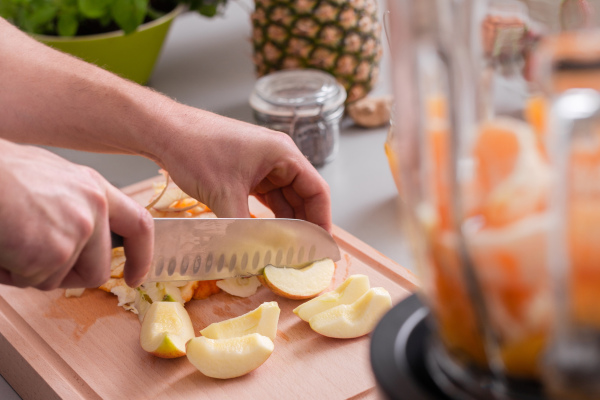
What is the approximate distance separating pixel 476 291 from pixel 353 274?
0.68m

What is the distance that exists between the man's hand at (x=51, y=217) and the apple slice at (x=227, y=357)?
0.63 ft

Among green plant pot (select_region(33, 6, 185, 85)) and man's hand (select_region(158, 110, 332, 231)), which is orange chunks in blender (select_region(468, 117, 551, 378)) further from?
green plant pot (select_region(33, 6, 185, 85))

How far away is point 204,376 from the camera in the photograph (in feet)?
2.91

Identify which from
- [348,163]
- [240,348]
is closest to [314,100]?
[348,163]

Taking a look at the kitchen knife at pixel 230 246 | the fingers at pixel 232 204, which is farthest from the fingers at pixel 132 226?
the fingers at pixel 232 204

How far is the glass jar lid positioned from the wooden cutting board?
0.39 meters

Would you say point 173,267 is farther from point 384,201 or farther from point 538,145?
point 538,145

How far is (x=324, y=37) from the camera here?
1.52m

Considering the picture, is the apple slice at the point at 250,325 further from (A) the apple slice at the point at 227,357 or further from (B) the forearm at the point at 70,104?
(B) the forearm at the point at 70,104

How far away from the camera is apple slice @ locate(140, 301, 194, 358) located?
2.92ft

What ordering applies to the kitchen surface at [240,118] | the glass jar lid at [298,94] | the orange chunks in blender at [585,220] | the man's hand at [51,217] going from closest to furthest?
the orange chunks in blender at [585,220], the man's hand at [51,217], the kitchen surface at [240,118], the glass jar lid at [298,94]

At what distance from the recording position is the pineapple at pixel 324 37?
58.9 inches

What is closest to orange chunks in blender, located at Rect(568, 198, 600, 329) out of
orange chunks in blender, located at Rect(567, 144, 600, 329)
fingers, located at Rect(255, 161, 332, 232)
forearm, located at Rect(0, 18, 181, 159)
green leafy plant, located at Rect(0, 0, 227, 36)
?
orange chunks in blender, located at Rect(567, 144, 600, 329)

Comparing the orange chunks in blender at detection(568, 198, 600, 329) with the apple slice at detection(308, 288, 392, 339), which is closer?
the orange chunks in blender at detection(568, 198, 600, 329)
